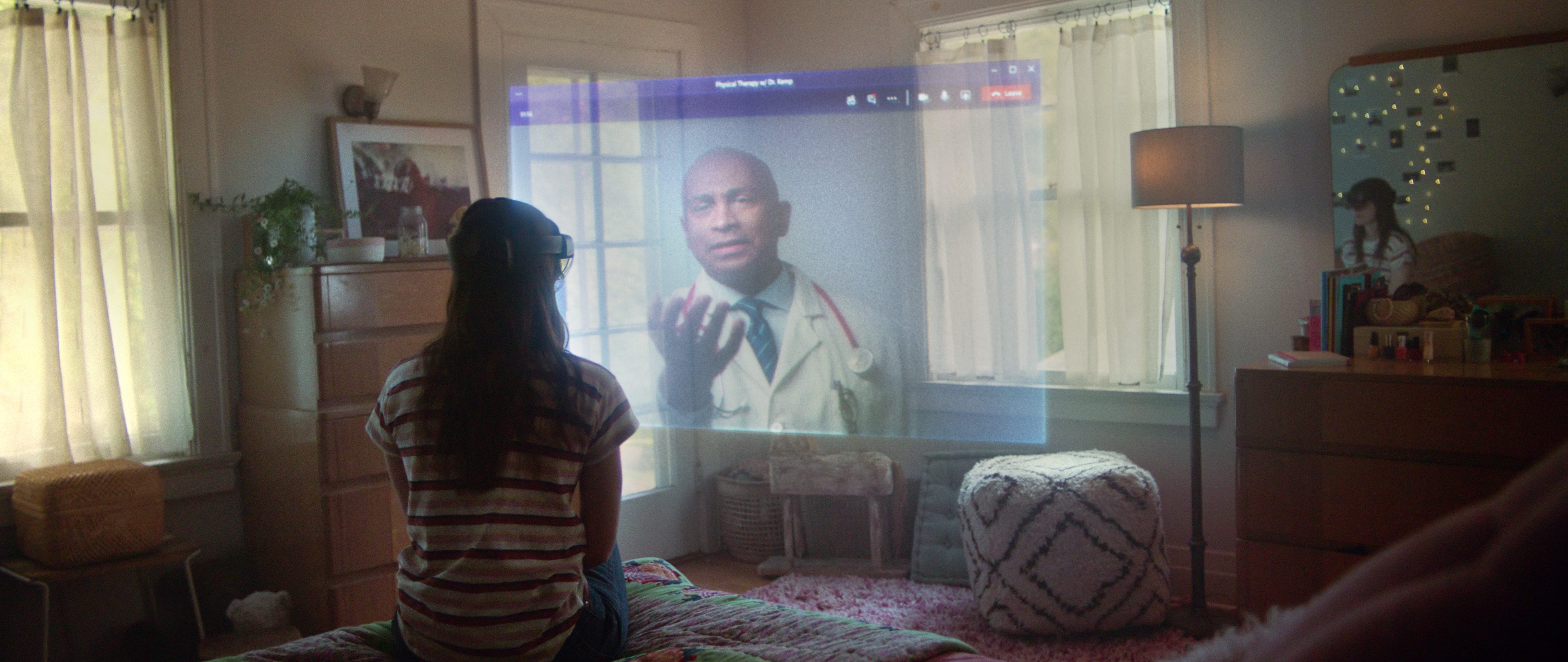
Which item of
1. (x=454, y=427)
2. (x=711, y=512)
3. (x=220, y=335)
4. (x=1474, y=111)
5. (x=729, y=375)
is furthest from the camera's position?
(x=711, y=512)

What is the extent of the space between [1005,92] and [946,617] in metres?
1.86

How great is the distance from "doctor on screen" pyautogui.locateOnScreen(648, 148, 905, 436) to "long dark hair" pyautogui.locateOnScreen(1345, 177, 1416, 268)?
157 centimetres

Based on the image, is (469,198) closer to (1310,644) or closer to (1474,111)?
(1474,111)

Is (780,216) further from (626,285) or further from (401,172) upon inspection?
(401,172)

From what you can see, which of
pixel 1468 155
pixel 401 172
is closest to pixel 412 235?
pixel 401 172

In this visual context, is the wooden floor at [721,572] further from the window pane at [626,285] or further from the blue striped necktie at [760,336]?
the window pane at [626,285]

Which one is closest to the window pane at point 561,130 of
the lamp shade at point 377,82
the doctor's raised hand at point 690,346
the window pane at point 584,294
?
the window pane at point 584,294

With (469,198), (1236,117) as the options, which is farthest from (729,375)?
(1236,117)

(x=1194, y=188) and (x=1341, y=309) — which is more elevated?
(x=1194, y=188)

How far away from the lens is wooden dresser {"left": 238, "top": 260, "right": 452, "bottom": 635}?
118 inches

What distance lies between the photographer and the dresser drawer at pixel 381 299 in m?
3.00

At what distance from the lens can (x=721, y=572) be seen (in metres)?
4.24

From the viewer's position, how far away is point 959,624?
338 centimetres

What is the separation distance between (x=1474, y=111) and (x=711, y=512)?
319 centimetres
